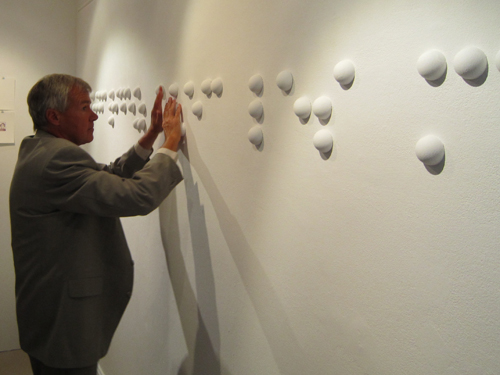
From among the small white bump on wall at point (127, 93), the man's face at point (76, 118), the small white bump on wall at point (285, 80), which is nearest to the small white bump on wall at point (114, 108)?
the small white bump on wall at point (127, 93)

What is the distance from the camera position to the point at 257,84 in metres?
1.10

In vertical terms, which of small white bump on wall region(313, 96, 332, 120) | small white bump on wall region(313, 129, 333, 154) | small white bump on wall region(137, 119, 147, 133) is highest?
small white bump on wall region(137, 119, 147, 133)

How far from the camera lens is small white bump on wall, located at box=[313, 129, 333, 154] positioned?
900mm

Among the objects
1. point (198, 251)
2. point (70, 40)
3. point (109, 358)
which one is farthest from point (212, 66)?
point (70, 40)

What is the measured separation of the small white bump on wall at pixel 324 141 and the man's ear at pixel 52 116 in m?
0.92

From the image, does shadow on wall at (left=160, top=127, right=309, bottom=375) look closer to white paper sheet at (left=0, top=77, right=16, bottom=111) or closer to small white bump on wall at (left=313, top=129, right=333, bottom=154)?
small white bump on wall at (left=313, top=129, right=333, bottom=154)

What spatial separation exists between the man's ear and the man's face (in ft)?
0.04

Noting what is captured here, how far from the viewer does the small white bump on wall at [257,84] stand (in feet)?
3.62

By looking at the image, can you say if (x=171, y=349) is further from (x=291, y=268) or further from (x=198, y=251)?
(x=291, y=268)

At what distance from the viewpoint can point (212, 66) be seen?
4.33ft

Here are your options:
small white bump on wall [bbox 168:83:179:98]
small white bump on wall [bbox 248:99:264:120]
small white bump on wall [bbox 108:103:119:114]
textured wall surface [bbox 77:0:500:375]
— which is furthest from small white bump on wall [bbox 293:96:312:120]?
small white bump on wall [bbox 108:103:119:114]

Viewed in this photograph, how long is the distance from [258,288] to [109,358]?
1645mm

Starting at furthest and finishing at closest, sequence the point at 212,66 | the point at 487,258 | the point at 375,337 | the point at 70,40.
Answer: the point at 70,40, the point at 212,66, the point at 375,337, the point at 487,258

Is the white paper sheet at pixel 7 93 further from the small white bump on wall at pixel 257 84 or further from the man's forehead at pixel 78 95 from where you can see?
the small white bump on wall at pixel 257 84
